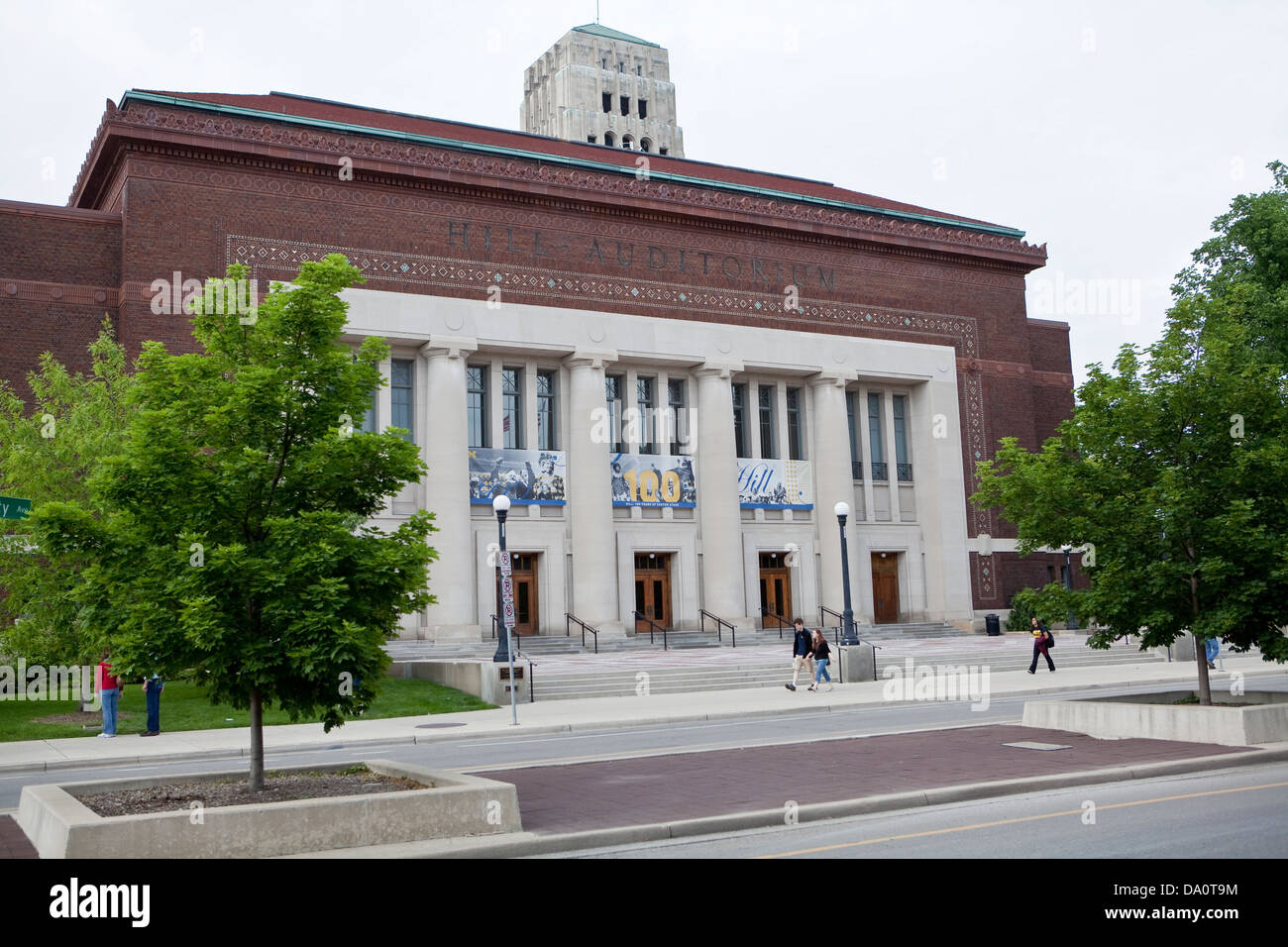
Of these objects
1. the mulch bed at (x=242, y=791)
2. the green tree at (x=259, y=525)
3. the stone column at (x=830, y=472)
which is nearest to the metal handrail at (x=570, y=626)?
the stone column at (x=830, y=472)

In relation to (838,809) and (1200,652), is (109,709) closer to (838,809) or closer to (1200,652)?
(838,809)

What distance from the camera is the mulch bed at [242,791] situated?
1036cm

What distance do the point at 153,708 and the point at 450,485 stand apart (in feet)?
59.7

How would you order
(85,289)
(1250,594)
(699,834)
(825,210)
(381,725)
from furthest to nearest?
(825,210) < (85,289) < (381,725) < (1250,594) < (699,834)

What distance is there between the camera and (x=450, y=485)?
40.1 meters

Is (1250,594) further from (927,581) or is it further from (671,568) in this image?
(927,581)

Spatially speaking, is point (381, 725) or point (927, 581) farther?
point (927, 581)

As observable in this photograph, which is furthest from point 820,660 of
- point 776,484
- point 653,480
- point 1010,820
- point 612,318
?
point 1010,820

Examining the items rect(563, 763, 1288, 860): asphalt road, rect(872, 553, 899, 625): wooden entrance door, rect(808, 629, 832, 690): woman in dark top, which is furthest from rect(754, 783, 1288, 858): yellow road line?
rect(872, 553, 899, 625): wooden entrance door

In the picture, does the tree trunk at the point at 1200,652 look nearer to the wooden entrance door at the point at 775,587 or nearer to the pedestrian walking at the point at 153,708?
the pedestrian walking at the point at 153,708

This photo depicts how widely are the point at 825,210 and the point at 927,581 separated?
16.2 m

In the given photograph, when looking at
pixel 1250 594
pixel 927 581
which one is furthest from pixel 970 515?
pixel 1250 594

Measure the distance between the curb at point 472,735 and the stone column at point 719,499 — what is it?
57.5 ft

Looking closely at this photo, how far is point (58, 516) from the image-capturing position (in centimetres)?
1059
